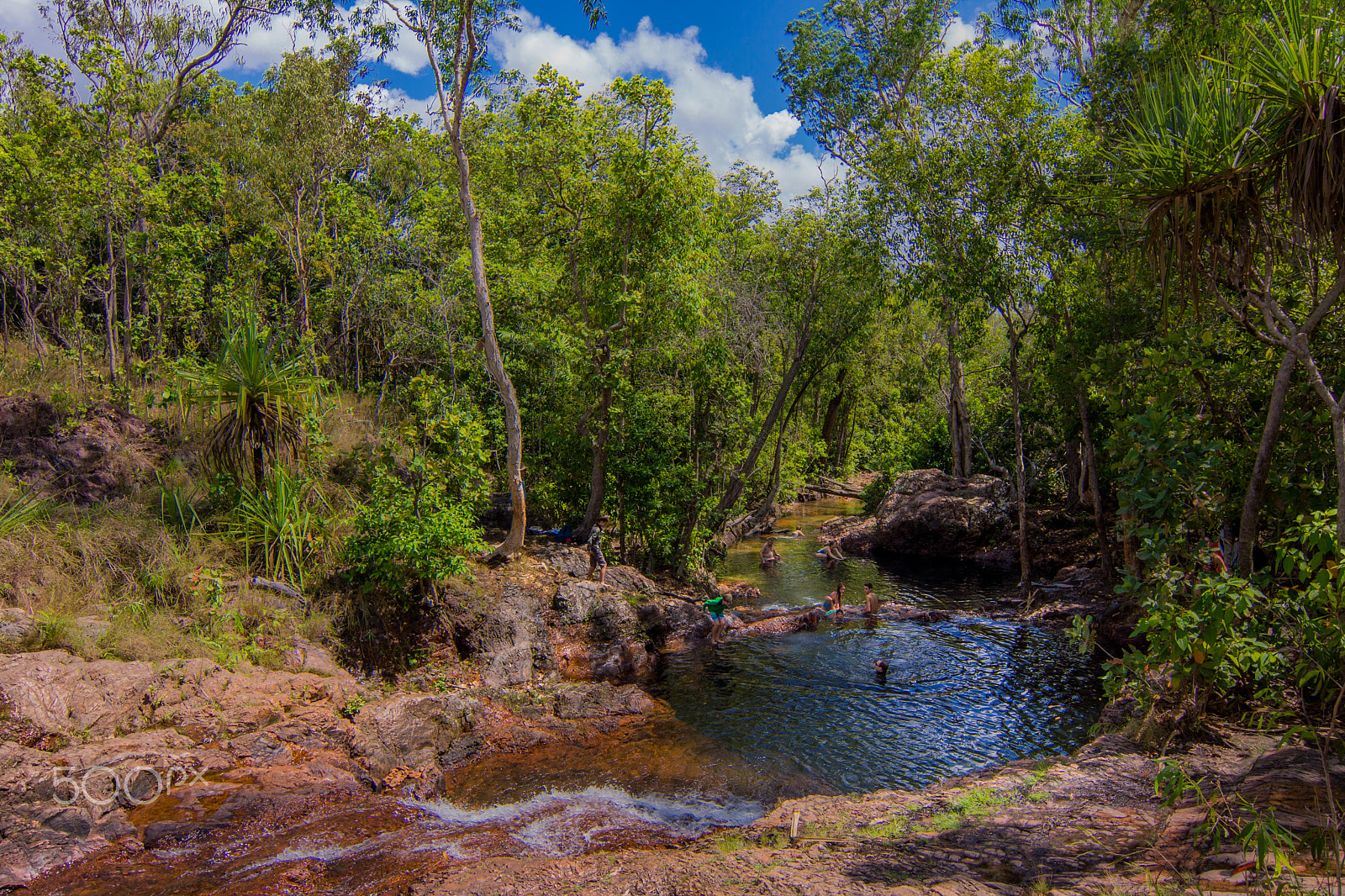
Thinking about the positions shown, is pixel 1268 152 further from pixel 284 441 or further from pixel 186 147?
pixel 186 147

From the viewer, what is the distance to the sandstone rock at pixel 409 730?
7.87 metres

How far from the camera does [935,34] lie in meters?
21.9

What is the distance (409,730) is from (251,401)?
5.48m

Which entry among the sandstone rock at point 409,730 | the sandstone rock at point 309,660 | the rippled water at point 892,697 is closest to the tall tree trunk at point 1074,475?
the rippled water at point 892,697

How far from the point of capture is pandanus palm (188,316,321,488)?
9.73 meters

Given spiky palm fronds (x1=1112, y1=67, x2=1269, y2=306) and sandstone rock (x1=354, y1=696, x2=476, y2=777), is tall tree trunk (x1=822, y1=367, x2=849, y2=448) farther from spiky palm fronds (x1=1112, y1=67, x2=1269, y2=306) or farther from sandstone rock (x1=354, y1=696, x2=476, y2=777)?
sandstone rock (x1=354, y1=696, x2=476, y2=777)

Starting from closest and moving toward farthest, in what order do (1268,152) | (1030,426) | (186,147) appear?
(1268,152) < (186,147) < (1030,426)

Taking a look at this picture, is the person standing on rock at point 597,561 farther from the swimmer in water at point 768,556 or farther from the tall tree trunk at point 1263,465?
the tall tree trunk at point 1263,465

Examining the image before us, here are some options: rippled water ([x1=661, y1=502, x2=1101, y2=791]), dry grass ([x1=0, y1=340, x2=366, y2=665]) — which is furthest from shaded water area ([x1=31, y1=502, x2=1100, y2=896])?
dry grass ([x1=0, y1=340, x2=366, y2=665])

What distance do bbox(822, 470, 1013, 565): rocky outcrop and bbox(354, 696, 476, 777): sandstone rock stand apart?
58.5 ft

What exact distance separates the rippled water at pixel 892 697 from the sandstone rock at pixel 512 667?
96.7 inches

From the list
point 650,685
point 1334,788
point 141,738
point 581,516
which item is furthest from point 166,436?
point 1334,788

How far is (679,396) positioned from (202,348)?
46.9 ft

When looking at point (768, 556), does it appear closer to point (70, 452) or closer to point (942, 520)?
point (942, 520)
